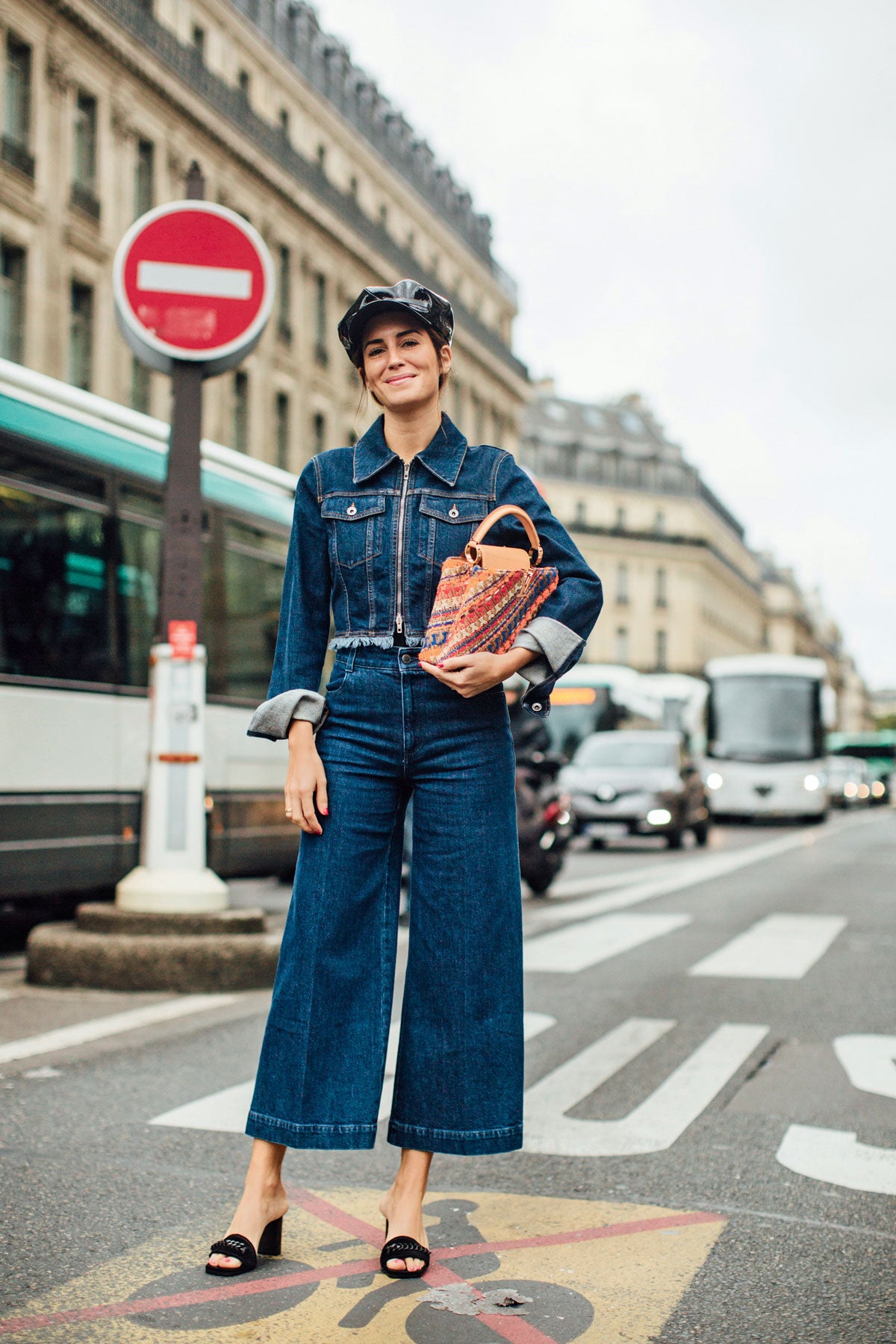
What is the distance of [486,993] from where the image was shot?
3.08 metres

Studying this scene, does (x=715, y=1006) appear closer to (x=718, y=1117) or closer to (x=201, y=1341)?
(x=718, y=1117)

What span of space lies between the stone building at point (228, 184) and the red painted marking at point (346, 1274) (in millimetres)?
16319

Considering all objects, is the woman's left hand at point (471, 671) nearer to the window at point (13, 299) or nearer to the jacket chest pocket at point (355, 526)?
the jacket chest pocket at point (355, 526)

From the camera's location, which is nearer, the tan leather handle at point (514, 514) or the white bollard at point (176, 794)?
the tan leather handle at point (514, 514)

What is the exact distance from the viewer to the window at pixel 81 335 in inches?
1181

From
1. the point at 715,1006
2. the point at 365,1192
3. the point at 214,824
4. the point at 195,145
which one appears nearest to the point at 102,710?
the point at 214,824

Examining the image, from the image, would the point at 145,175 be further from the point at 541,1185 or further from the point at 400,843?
the point at 400,843

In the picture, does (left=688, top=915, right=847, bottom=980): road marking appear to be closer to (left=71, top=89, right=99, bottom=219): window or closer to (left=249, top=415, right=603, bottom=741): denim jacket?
(left=249, top=415, right=603, bottom=741): denim jacket

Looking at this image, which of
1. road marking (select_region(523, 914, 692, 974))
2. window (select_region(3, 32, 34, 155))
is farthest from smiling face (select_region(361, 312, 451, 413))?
window (select_region(3, 32, 34, 155))

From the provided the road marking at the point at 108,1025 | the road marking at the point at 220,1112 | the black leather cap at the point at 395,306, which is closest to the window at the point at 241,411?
the road marking at the point at 108,1025

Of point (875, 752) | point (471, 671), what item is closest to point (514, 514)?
point (471, 671)

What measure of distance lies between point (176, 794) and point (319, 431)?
35576 millimetres

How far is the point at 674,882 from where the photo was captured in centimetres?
1485

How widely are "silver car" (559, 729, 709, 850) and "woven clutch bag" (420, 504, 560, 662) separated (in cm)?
1853
